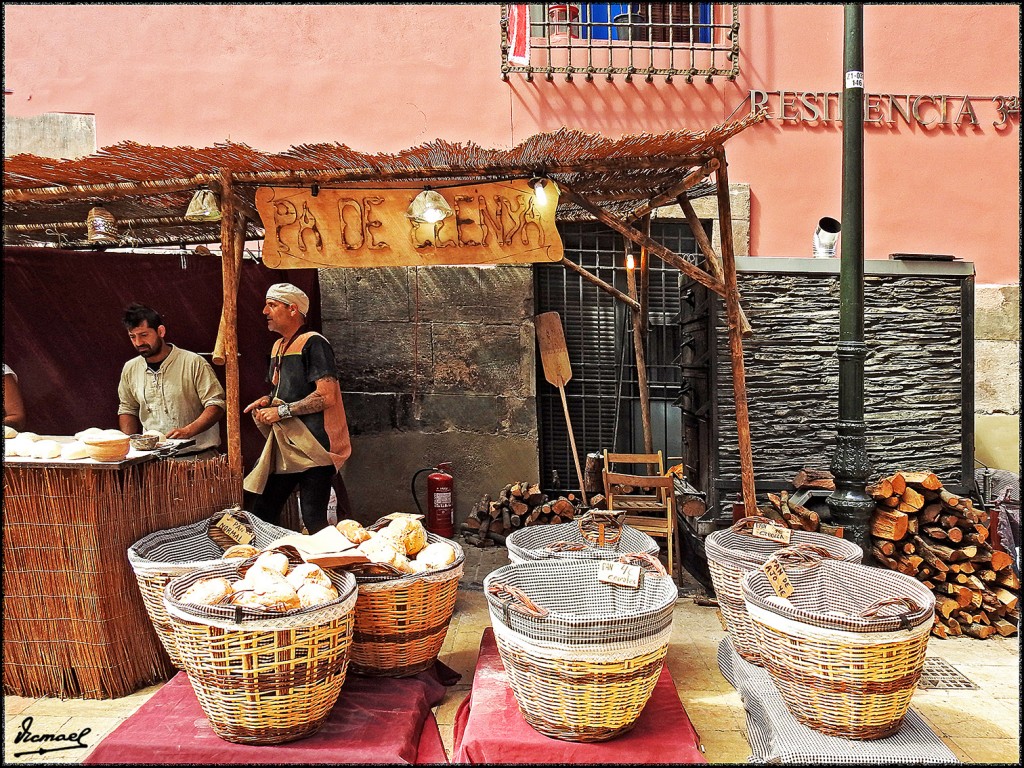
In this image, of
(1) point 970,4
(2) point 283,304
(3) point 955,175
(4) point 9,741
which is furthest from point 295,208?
(1) point 970,4

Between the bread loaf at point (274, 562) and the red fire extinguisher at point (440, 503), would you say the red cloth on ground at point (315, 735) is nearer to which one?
the bread loaf at point (274, 562)

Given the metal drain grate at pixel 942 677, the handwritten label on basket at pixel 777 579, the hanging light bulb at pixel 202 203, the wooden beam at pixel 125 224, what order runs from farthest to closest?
the wooden beam at pixel 125 224, the hanging light bulb at pixel 202 203, the metal drain grate at pixel 942 677, the handwritten label on basket at pixel 777 579

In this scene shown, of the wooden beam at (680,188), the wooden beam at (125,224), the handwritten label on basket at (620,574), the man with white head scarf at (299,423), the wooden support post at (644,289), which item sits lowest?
the handwritten label on basket at (620,574)

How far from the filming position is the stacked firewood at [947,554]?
459 cm

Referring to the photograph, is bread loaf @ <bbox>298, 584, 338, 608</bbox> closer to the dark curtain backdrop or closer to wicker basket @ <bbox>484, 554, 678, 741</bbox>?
wicker basket @ <bbox>484, 554, 678, 741</bbox>

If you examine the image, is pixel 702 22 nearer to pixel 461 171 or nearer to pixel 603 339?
pixel 603 339

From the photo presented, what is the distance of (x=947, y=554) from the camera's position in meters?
4.64

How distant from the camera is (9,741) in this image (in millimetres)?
3236

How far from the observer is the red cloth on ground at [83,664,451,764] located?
9.17 ft

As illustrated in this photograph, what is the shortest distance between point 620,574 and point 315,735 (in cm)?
160

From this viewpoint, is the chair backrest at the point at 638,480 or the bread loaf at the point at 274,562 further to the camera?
the chair backrest at the point at 638,480

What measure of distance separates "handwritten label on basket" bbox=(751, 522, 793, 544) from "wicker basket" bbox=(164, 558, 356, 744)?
2.40 m

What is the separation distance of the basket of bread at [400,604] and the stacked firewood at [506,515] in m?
2.83

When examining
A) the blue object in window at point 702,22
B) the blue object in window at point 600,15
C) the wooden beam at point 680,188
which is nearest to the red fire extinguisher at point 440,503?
the wooden beam at point 680,188
